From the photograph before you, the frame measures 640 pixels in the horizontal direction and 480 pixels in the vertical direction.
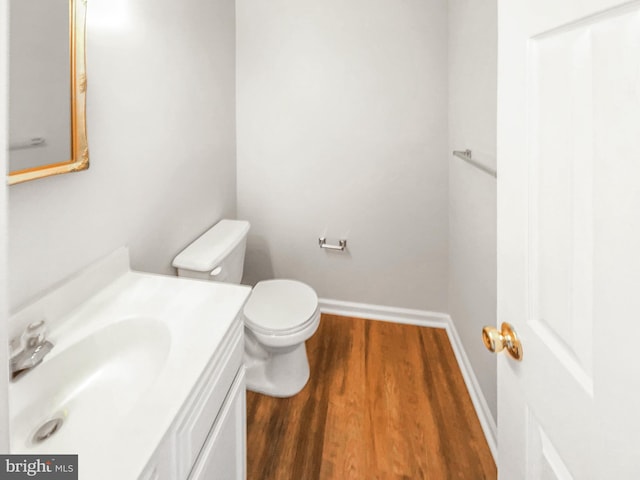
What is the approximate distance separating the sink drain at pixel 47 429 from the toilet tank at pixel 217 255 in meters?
0.79

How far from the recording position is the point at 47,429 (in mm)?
776

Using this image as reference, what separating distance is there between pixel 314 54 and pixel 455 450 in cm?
224

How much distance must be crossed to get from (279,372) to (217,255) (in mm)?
688

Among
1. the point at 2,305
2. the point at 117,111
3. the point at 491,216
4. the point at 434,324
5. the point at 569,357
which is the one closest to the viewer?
the point at 2,305

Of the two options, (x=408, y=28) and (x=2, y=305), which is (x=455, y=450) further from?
(x=408, y=28)

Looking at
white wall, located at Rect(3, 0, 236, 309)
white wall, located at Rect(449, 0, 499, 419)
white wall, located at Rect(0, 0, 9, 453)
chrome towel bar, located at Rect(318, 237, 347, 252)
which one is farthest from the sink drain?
chrome towel bar, located at Rect(318, 237, 347, 252)

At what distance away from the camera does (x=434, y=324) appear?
7.88 ft

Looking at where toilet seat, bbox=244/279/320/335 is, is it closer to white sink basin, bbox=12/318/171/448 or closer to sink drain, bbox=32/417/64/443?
white sink basin, bbox=12/318/171/448

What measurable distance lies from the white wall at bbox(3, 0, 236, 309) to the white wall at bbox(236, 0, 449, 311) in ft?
1.06

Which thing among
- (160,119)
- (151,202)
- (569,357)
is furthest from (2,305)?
(160,119)

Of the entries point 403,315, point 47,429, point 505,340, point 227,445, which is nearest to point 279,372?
point 227,445

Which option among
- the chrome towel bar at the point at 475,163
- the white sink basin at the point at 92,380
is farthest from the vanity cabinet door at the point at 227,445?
the chrome towel bar at the point at 475,163

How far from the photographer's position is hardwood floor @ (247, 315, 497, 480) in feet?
4.63

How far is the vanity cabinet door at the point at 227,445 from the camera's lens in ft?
2.78
